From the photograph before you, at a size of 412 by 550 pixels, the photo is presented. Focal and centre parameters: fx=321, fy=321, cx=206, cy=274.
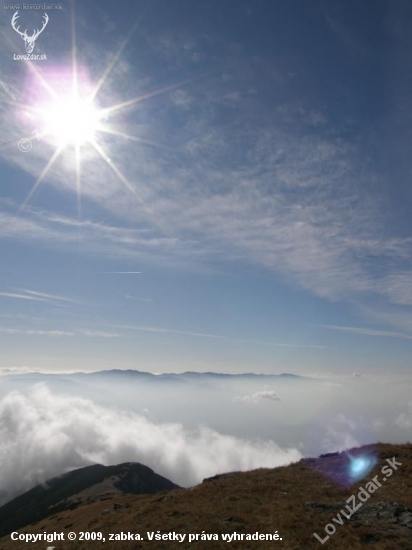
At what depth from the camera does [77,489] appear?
156125 millimetres

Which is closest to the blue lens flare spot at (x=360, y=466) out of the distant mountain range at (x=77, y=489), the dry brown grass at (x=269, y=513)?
the dry brown grass at (x=269, y=513)

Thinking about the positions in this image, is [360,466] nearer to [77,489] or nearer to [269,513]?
[269,513]

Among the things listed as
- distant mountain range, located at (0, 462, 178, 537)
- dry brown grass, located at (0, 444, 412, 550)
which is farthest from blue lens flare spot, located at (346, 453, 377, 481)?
distant mountain range, located at (0, 462, 178, 537)

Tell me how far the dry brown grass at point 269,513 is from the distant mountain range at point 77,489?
10277 centimetres

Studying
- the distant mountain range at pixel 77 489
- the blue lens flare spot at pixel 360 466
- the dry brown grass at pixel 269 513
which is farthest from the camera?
the distant mountain range at pixel 77 489

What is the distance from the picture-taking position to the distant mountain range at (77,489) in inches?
5103

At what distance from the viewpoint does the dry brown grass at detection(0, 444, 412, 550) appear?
2064 cm

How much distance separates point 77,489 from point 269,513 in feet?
558

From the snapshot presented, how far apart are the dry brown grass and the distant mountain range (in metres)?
103

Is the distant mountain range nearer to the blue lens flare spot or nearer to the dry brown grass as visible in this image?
the dry brown grass

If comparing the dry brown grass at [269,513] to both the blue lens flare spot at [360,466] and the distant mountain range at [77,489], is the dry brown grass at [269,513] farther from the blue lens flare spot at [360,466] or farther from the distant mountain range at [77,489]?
the distant mountain range at [77,489]

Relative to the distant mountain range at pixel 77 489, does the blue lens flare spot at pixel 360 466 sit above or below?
above

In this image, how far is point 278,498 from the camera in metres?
29.3

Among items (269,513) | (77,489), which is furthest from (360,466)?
(77,489)
